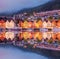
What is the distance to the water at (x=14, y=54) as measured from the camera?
1.65 meters

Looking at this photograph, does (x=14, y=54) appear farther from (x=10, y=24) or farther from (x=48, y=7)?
(x=48, y=7)

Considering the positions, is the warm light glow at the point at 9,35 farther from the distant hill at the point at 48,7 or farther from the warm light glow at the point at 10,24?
the distant hill at the point at 48,7

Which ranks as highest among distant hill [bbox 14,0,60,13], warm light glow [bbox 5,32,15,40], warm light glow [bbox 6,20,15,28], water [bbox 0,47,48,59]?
distant hill [bbox 14,0,60,13]

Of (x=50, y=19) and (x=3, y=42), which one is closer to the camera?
(x=50, y=19)

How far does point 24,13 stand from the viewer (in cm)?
168

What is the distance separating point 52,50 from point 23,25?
333mm

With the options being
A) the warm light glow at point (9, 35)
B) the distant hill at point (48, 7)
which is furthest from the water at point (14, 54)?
the distant hill at point (48, 7)

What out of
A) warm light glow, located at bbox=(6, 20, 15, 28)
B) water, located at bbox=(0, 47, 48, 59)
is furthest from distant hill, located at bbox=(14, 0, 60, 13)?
water, located at bbox=(0, 47, 48, 59)

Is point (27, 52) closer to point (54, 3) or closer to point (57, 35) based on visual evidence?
point (57, 35)

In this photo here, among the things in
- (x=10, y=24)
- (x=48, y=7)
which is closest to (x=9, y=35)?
(x=10, y=24)

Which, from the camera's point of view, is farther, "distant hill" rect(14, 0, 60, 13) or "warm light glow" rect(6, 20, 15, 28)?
"warm light glow" rect(6, 20, 15, 28)

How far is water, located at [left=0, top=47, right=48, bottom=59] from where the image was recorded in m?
1.65

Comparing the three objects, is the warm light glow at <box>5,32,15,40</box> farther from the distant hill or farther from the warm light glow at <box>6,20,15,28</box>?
the distant hill

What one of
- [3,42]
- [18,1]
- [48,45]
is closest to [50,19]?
[48,45]
